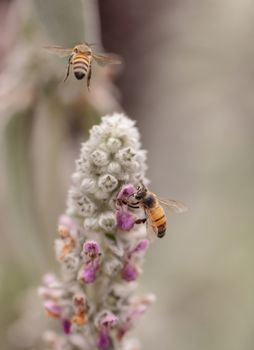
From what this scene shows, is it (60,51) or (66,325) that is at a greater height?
(60,51)

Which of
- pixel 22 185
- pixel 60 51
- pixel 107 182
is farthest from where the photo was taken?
pixel 22 185

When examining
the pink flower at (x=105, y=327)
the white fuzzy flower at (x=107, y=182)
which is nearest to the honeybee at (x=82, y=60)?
the white fuzzy flower at (x=107, y=182)

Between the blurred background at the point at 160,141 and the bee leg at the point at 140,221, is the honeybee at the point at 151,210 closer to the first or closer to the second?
the bee leg at the point at 140,221

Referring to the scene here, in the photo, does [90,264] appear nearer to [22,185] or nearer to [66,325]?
[66,325]

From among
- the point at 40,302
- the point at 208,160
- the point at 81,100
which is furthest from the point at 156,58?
the point at 40,302

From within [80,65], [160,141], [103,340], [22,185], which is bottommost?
[103,340]

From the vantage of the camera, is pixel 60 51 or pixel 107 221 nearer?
pixel 107 221

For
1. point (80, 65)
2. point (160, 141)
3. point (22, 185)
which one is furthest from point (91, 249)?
point (160, 141)
